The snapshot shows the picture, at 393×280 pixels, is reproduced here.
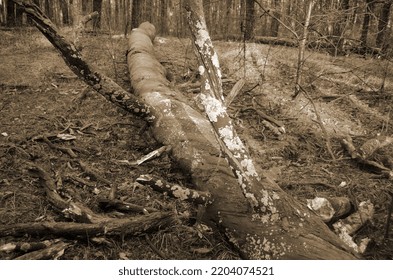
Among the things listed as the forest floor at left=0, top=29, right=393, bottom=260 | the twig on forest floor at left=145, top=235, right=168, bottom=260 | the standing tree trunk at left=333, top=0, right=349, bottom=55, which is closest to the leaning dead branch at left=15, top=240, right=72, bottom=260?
the forest floor at left=0, top=29, right=393, bottom=260

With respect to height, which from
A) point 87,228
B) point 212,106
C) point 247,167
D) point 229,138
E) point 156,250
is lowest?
point 156,250

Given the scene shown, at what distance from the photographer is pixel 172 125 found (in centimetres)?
345

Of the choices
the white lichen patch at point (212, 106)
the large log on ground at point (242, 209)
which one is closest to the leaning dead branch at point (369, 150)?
the large log on ground at point (242, 209)

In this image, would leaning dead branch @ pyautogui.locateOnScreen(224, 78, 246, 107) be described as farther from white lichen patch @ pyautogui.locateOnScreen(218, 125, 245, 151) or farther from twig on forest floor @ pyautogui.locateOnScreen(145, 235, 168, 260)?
twig on forest floor @ pyautogui.locateOnScreen(145, 235, 168, 260)

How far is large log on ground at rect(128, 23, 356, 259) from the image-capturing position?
2.24m

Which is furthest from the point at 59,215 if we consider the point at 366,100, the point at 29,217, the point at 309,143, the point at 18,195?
the point at 366,100

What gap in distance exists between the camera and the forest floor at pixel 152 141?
254 cm

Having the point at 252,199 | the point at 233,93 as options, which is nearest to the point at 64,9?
the point at 233,93

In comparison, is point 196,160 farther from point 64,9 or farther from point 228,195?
point 64,9

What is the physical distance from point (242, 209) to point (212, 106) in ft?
2.69

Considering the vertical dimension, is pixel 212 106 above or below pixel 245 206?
above

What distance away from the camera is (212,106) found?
2.22 metres

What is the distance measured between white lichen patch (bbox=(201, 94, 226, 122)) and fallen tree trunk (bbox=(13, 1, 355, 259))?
0.28 metres
